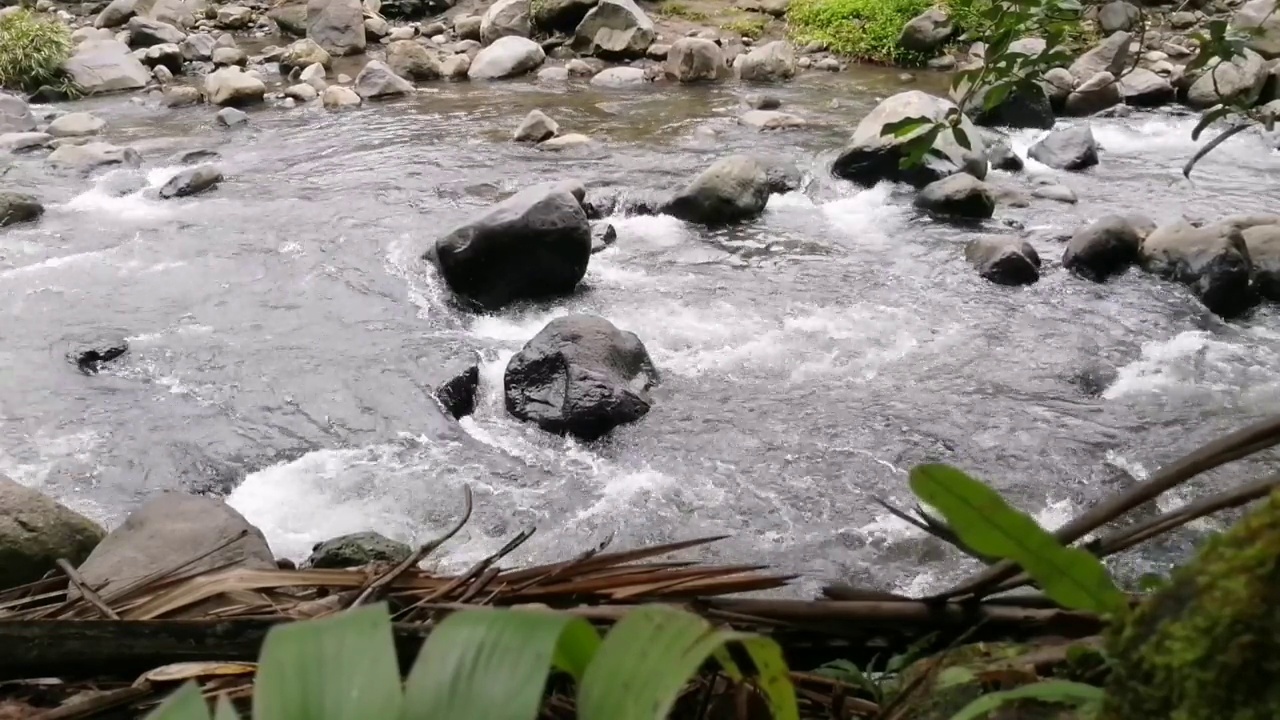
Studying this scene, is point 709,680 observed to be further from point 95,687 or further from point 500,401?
point 500,401

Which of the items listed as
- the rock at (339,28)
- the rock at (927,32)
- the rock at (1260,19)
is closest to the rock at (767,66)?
the rock at (927,32)

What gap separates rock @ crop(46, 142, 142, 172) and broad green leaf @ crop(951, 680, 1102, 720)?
951cm

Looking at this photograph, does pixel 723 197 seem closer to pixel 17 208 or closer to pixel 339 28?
pixel 17 208

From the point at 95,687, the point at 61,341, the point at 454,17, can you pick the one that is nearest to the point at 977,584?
the point at 95,687

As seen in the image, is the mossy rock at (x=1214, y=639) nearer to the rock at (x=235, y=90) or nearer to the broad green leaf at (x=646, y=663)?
the broad green leaf at (x=646, y=663)

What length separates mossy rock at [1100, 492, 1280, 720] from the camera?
75 cm

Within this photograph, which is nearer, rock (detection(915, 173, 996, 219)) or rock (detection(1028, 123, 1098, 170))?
rock (detection(915, 173, 996, 219))

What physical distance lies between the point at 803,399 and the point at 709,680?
4.04m

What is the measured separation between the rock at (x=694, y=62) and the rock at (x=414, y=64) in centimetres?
289

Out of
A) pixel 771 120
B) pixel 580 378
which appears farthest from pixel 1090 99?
pixel 580 378

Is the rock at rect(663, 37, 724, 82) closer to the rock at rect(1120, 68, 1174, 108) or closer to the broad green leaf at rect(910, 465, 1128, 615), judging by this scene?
the rock at rect(1120, 68, 1174, 108)

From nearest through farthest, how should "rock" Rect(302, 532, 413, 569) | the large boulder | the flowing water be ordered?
1. "rock" Rect(302, 532, 413, 569)
2. the flowing water
3. the large boulder

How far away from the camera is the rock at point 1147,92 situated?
33.0 feet

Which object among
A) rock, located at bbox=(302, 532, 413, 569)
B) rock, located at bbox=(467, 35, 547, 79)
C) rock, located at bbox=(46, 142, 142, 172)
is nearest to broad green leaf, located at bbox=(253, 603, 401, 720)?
rock, located at bbox=(302, 532, 413, 569)
